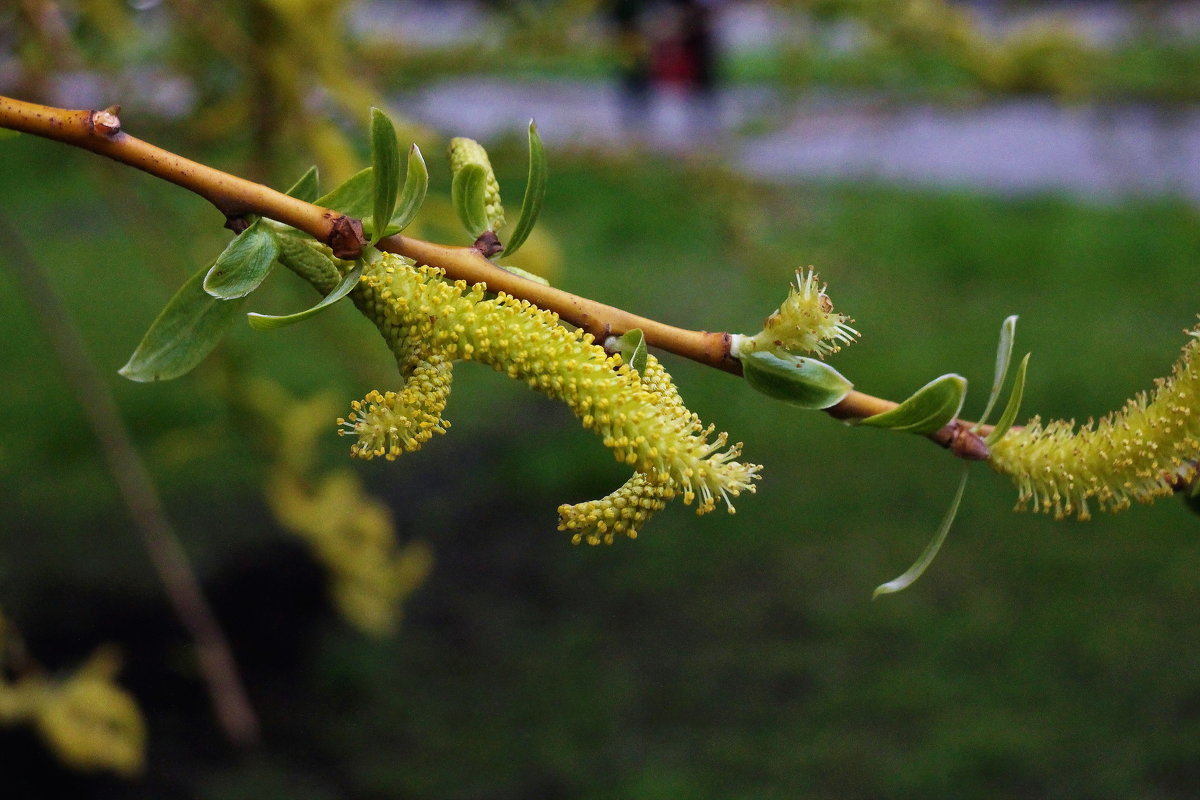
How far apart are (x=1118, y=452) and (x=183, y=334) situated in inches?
16.4

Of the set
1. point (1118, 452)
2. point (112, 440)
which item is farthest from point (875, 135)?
point (1118, 452)

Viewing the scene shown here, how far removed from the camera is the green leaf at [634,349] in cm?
→ 47

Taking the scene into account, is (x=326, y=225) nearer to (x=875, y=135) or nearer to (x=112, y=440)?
(x=112, y=440)

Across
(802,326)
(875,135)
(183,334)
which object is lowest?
(875,135)

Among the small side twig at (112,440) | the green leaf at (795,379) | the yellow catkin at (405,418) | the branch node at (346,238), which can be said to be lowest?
the small side twig at (112,440)

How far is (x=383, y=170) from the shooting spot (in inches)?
18.3

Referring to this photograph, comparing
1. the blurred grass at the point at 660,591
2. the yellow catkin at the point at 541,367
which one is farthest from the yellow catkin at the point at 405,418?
the blurred grass at the point at 660,591

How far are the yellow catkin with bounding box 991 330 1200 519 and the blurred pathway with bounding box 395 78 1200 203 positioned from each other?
123cm

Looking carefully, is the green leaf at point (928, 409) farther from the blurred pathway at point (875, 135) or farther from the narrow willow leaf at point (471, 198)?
the blurred pathway at point (875, 135)

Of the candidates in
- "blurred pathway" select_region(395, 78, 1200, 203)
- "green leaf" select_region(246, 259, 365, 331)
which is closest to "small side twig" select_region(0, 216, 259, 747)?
"blurred pathway" select_region(395, 78, 1200, 203)

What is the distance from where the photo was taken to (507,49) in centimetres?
166

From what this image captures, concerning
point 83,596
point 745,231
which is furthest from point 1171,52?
point 83,596

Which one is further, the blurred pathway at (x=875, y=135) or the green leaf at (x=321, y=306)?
the blurred pathway at (x=875, y=135)

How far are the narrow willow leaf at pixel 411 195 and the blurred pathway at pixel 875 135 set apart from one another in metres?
1.20
